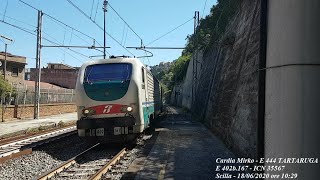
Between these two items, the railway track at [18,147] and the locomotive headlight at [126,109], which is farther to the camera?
the locomotive headlight at [126,109]

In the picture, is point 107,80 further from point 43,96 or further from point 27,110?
point 43,96

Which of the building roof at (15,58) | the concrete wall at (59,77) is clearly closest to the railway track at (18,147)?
the building roof at (15,58)

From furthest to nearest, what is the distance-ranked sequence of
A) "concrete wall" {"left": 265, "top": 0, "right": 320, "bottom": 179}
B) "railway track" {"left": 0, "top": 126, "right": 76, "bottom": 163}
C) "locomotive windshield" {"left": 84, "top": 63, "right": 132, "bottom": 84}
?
1. "locomotive windshield" {"left": 84, "top": 63, "right": 132, "bottom": 84}
2. "railway track" {"left": 0, "top": 126, "right": 76, "bottom": 163}
3. "concrete wall" {"left": 265, "top": 0, "right": 320, "bottom": 179}

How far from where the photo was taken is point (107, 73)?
11.9 meters

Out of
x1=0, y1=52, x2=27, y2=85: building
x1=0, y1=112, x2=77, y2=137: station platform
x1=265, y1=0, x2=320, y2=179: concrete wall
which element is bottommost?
x1=0, y1=112, x2=77, y2=137: station platform

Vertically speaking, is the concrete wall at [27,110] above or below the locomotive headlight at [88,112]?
below

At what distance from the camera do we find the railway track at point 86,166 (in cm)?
805

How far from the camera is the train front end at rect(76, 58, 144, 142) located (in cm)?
1123

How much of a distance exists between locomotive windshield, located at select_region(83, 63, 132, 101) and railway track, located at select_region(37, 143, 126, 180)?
68.9 inches

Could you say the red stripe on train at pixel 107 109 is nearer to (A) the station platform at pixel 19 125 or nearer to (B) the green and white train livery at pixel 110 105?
(B) the green and white train livery at pixel 110 105

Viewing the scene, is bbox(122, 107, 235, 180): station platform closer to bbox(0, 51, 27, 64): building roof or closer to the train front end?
the train front end

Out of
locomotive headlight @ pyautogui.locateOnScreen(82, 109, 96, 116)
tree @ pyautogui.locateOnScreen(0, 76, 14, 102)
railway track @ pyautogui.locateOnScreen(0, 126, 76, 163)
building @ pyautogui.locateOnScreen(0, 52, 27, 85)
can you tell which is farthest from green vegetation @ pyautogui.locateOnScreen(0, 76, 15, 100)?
locomotive headlight @ pyautogui.locateOnScreen(82, 109, 96, 116)

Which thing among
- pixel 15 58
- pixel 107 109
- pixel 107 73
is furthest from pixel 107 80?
pixel 15 58

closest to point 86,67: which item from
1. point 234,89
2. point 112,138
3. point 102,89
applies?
point 102,89
